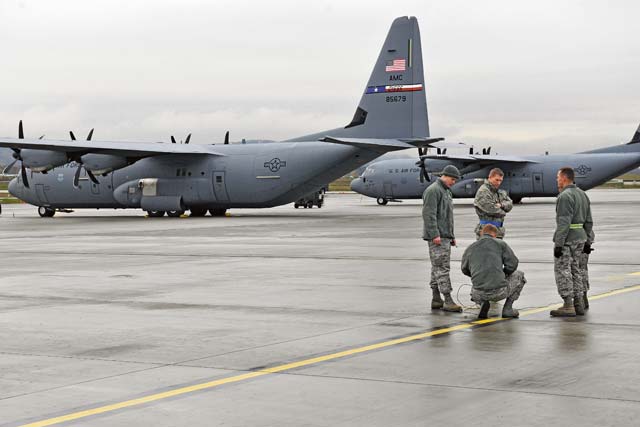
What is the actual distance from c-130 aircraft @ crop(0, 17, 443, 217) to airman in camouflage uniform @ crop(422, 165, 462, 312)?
28.8 metres

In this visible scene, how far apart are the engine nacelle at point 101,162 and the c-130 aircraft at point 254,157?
45mm

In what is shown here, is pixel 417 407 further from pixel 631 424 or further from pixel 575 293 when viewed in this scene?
pixel 575 293

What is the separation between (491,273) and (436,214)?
151 cm

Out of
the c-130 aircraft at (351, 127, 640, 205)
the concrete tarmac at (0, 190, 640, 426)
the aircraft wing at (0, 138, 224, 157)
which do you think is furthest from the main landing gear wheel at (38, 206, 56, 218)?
the concrete tarmac at (0, 190, 640, 426)

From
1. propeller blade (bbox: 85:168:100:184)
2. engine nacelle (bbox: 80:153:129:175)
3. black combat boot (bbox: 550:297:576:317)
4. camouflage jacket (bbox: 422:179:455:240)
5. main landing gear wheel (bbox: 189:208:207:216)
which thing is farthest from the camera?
main landing gear wheel (bbox: 189:208:207:216)

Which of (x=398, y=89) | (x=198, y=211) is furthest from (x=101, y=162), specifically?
(x=398, y=89)

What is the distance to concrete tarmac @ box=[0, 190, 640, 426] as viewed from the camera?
23.7ft

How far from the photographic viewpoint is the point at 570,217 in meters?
12.6

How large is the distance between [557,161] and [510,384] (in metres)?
60.0

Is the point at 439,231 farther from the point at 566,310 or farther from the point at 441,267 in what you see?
the point at 566,310

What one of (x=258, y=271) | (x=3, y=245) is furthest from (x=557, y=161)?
(x=258, y=271)

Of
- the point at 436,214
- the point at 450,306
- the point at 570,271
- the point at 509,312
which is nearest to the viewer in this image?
the point at 509,312

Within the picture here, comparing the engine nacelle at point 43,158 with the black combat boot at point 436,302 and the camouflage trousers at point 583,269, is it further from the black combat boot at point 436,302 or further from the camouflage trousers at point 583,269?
the camouflage trousers at point 583,269

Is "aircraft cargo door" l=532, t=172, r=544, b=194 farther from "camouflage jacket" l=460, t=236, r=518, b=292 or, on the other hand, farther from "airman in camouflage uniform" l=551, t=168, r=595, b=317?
"camouflage jacket" l=460, t=236, r=518, b=292
